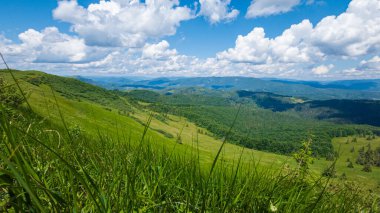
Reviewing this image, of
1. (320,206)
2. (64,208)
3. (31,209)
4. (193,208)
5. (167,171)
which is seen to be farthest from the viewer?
(167,171)

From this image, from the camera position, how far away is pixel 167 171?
368 centimetres

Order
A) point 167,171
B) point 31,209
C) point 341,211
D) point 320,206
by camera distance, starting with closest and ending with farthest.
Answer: point 31,209 → point 341,211 → point 320,206 → point 167,171

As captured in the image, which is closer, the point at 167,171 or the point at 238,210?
the point at 238,210

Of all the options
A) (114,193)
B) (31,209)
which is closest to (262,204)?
(114,193)

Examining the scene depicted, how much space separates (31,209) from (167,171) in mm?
2219

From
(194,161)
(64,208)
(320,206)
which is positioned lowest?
(320,206)

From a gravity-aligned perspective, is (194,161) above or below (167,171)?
above

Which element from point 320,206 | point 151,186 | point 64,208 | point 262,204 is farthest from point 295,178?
point 64,208

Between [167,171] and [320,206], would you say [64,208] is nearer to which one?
[167,171]

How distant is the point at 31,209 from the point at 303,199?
2.56 m

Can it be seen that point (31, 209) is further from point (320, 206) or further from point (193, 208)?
point (320, 206)

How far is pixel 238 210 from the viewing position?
2701 mm

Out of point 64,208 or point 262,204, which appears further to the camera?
point 262,204

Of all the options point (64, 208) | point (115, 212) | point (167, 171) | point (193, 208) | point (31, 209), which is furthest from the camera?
point (167, 171)
